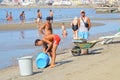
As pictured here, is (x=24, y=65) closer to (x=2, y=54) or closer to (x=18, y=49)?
(x=2, y=54)

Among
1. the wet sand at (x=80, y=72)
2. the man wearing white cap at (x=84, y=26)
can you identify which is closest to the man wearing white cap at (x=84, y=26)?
the man wearing white cap at (x=84, y=26)

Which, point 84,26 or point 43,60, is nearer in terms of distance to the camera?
point 43,60

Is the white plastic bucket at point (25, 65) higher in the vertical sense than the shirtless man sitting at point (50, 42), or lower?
lower

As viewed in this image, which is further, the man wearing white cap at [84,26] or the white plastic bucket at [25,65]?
the man wearing white cap at [84,26]

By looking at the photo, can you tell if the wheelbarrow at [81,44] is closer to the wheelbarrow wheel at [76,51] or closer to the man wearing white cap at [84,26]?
the wheelbarrow wheel at [76,51]

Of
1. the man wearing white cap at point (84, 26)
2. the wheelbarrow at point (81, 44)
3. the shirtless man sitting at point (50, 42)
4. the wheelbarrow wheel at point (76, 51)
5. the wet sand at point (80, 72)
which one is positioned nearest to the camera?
the wet sand at point (80, 72)

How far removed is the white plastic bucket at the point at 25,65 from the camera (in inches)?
402

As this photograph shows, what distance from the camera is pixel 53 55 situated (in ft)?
36.9

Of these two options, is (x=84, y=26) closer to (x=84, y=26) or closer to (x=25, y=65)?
(x=84, y=26)

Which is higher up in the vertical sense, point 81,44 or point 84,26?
point 84,26

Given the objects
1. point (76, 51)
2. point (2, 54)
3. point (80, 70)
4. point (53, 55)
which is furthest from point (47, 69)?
point (2, 54)

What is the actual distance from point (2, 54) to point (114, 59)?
Answer: 24.5 ft

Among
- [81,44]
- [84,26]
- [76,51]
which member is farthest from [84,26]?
[76,51]

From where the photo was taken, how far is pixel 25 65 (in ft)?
33.8
